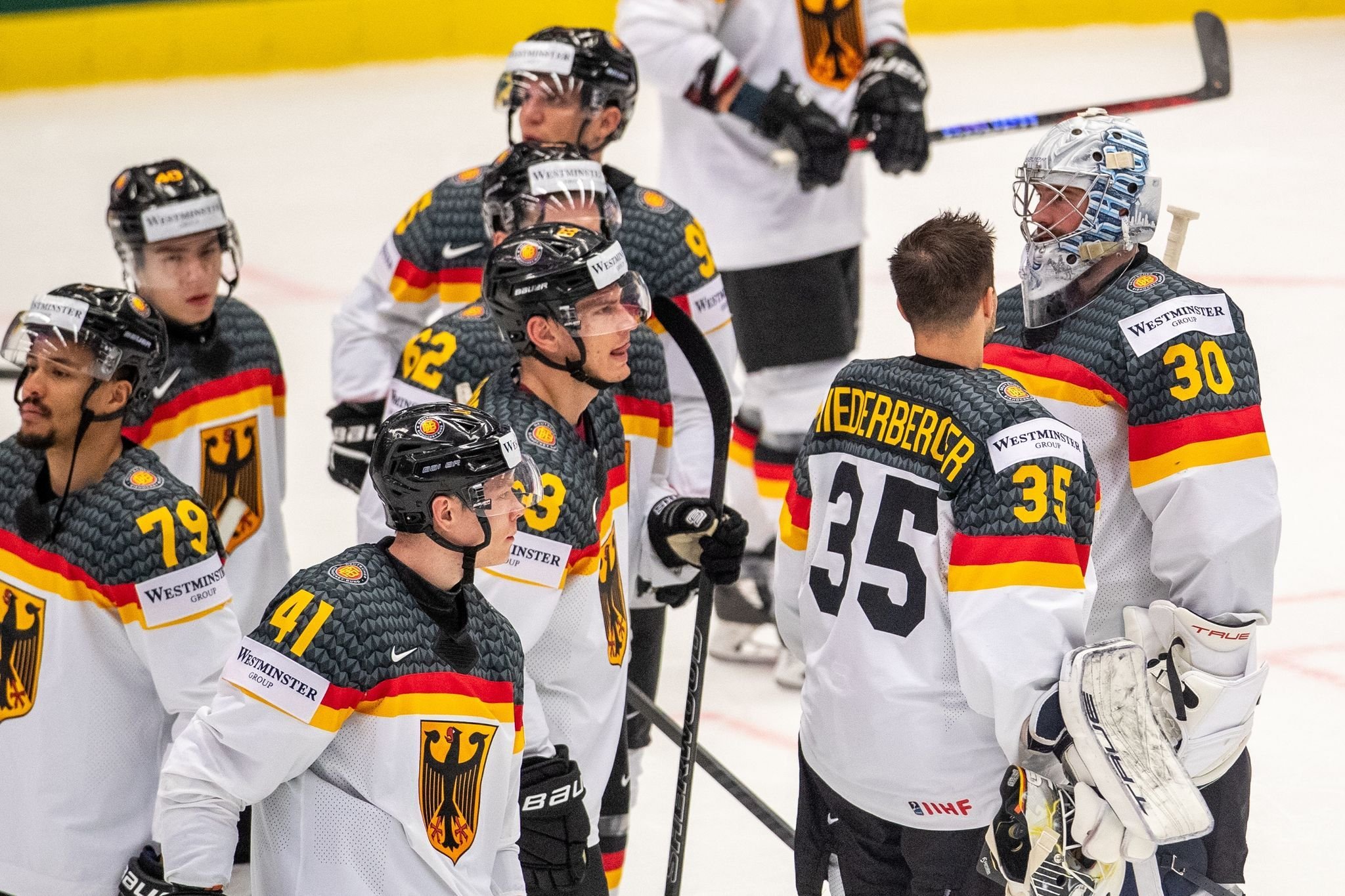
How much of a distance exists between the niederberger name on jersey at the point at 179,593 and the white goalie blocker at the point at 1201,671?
3.84 ft

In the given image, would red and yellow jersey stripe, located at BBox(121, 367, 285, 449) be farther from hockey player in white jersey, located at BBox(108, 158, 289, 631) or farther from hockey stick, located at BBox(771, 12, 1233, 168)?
hockey stick, located at BBox(771, 12, 1233, 168)

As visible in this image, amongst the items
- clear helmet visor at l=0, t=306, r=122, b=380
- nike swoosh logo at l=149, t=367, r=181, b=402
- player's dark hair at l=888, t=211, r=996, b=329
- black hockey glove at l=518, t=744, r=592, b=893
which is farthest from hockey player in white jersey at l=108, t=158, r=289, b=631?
player's dark hair at l=888, t=211, r=996, b=329

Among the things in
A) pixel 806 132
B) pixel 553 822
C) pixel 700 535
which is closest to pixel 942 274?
pixel 700 535

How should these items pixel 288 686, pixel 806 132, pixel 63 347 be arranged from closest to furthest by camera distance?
pixel 288 686
pixel 63 347
pixel 806 132

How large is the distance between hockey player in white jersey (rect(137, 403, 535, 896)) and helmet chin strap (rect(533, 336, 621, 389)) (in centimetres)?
34

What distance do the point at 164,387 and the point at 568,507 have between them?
0.83 m

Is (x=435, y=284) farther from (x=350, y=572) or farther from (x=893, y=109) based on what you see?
(x=350, y=572)

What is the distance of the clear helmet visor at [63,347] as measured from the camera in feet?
7.58

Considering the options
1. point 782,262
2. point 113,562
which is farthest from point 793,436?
point 113,562

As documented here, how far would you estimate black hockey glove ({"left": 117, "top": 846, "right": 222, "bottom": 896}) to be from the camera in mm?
2172

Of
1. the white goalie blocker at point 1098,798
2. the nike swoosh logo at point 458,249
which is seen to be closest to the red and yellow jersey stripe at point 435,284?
the nike swoosh logo at point 458,249

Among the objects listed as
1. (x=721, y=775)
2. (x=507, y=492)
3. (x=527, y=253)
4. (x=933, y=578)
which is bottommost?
(x=721, y=775)

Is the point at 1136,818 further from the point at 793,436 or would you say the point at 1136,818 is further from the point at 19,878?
the point at 793,436

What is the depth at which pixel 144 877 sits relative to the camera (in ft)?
7.23
